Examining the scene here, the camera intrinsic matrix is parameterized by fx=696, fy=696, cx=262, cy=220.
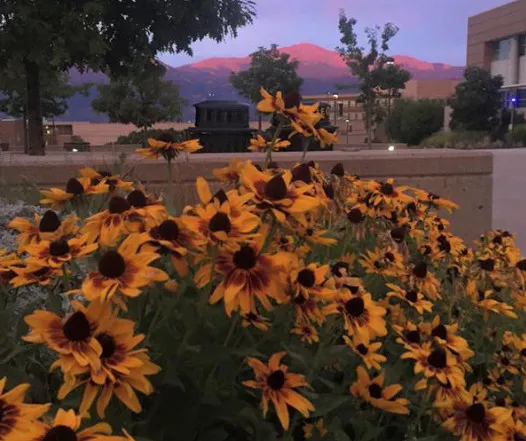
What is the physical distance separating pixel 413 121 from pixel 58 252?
52369 mm

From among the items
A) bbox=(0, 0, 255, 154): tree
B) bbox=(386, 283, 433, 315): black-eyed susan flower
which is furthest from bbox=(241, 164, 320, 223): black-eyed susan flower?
bbox=(0, 0, 255, 154): tree

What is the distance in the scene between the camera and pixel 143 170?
6039 mm

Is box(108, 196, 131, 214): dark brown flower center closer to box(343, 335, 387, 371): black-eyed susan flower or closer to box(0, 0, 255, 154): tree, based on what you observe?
box(343, 335, 387, 371): black-eyed susan flower

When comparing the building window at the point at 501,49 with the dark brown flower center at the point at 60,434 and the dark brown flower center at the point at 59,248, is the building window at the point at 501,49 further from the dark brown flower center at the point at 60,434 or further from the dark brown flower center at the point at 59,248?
the dark brown flower center at the point at 60,434

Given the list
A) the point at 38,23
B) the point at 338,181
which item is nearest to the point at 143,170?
the point at 338,181

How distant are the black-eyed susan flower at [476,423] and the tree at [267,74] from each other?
5018cm

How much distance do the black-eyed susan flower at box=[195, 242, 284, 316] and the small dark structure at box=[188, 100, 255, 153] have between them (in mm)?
8596

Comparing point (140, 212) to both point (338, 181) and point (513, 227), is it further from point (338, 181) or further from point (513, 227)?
point (513, 227)

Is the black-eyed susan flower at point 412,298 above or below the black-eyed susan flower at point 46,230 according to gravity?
below

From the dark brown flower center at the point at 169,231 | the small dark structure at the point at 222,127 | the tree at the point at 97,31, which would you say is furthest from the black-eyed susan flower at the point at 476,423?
the tree at the point at 97,31

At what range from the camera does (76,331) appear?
1251mm

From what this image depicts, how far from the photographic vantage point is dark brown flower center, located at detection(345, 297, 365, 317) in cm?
182

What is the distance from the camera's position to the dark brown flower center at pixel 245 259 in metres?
1.48

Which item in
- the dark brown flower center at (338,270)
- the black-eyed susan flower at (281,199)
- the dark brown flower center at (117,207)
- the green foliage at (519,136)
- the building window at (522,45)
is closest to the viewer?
the black-eyed susan flower at (281,199)
